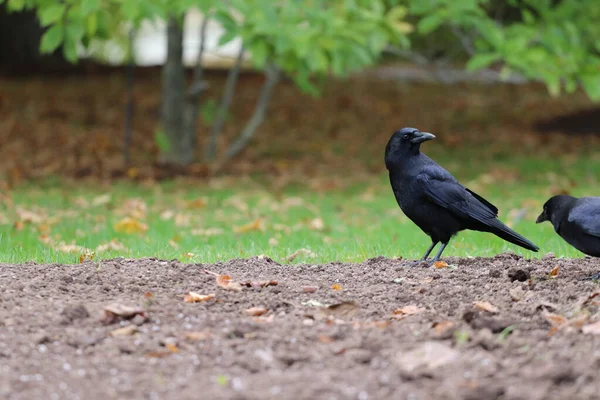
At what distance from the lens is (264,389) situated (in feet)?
9.59

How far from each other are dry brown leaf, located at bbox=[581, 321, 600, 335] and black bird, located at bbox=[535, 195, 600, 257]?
1.21 m

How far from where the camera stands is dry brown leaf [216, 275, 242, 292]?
4.32 m

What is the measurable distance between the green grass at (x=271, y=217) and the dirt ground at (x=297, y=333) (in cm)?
116

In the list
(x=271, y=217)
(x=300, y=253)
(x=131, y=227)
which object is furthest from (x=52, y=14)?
(x=300, y=253)

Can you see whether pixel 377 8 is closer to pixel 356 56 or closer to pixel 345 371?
pixel 356 56

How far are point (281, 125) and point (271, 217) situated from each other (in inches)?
316

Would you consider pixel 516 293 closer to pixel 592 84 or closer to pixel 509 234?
pixel 509 234

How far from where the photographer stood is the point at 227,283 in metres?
4.41

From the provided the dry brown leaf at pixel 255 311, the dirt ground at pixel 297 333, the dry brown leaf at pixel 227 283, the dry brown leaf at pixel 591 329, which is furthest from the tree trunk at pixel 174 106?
the dry brown leaf at pixel 591 329

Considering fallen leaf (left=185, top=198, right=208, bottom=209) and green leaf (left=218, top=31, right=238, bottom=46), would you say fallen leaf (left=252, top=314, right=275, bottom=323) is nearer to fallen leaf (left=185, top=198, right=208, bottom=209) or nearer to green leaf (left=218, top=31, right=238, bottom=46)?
green leaf (left=218, top=31, right=238, bottom=46)

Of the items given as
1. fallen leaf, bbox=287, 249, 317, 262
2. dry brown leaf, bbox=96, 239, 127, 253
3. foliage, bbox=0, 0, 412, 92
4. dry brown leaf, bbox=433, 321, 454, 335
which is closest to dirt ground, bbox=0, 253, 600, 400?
dry brown leaf, bbox=433, 321, 454, 335

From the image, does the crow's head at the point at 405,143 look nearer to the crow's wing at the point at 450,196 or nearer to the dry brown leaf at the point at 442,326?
the crow's wing at the point at 450,196

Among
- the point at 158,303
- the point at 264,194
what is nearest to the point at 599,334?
the point at 158,303

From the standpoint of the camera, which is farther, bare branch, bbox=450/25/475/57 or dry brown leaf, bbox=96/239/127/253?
bare branch, bbox=450/25/475/57
